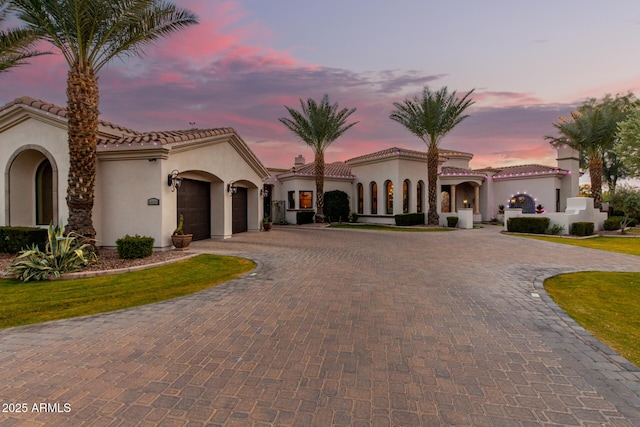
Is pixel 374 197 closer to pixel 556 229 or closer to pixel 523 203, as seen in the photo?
pixel 556 229

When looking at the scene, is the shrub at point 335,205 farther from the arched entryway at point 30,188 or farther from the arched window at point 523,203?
the arched entryway at point 30,188

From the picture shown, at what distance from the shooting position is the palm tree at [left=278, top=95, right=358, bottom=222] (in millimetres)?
26312

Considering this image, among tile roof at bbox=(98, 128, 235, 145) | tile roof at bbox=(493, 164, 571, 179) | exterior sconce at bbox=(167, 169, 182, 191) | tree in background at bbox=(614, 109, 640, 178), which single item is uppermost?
tile roof at bbox=(493, 164, 571, 179)

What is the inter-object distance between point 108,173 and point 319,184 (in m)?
17.1

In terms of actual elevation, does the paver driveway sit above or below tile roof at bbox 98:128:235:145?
below

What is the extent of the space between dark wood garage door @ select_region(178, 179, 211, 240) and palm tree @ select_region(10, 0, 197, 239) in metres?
4.47

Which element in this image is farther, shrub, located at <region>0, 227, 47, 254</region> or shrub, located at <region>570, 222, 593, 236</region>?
shrub, located at <region>570, 222, 593, 236</region>

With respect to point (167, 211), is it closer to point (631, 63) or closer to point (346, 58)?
point (346, 58)

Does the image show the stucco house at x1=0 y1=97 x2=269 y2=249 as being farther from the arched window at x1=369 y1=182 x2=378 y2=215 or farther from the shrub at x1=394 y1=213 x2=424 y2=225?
the arched window at x1=369 y1=182 x2=378 y2=215

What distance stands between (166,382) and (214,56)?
51.1 feet

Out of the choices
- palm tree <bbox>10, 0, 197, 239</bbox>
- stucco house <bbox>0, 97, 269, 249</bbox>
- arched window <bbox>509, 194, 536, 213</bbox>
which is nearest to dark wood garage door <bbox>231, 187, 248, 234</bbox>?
stucco house <bbox>0, 97, 269, 249</bbox>

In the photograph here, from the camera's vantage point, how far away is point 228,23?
12875mm

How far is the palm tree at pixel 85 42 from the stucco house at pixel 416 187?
18.6m

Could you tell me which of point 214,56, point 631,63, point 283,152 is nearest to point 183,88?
point 214,56
